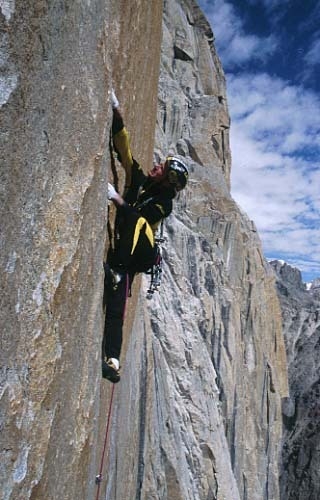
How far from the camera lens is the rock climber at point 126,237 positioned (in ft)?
13.7

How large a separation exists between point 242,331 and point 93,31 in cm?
2219

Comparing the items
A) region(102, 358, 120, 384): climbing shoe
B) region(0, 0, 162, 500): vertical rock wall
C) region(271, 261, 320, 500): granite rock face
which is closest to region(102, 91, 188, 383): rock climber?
region(102, 358, 120, 384): climbing shoe

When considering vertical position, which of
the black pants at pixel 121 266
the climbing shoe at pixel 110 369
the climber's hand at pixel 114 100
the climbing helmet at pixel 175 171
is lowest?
the climbing shoe at pixel 110 369

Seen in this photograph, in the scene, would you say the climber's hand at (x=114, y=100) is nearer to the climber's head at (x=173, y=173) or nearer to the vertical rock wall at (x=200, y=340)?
the climber's head at (x=173, y=173)

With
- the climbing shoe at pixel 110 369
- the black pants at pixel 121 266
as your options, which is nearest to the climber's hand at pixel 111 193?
the black pants at pixel 121 266

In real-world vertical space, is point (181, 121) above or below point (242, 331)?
above

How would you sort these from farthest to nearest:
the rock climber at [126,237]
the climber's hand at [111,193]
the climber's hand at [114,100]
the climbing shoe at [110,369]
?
1. the climbing shoe at [110,369]
2. the rock climber at [126,237]
3. the climber's hand at [111,193]
4. the climber's hand at [114,100]

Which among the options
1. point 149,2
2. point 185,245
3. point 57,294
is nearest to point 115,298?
point 57,294

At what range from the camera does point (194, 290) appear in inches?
711

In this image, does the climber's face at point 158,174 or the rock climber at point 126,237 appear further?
the climber's face at point 158,174

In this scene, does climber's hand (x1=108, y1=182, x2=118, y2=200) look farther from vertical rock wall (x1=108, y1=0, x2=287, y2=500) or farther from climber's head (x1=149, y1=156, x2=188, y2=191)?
vertical rock wall (x1=108, y1=0, x2=287, y2=500)

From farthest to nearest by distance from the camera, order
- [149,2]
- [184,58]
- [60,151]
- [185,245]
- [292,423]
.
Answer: [292,423] < [184,58] < [185,245] < [149,2] < [60,151]

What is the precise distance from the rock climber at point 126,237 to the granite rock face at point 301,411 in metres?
33.9

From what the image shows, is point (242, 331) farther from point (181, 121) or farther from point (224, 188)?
point (181, 121)
